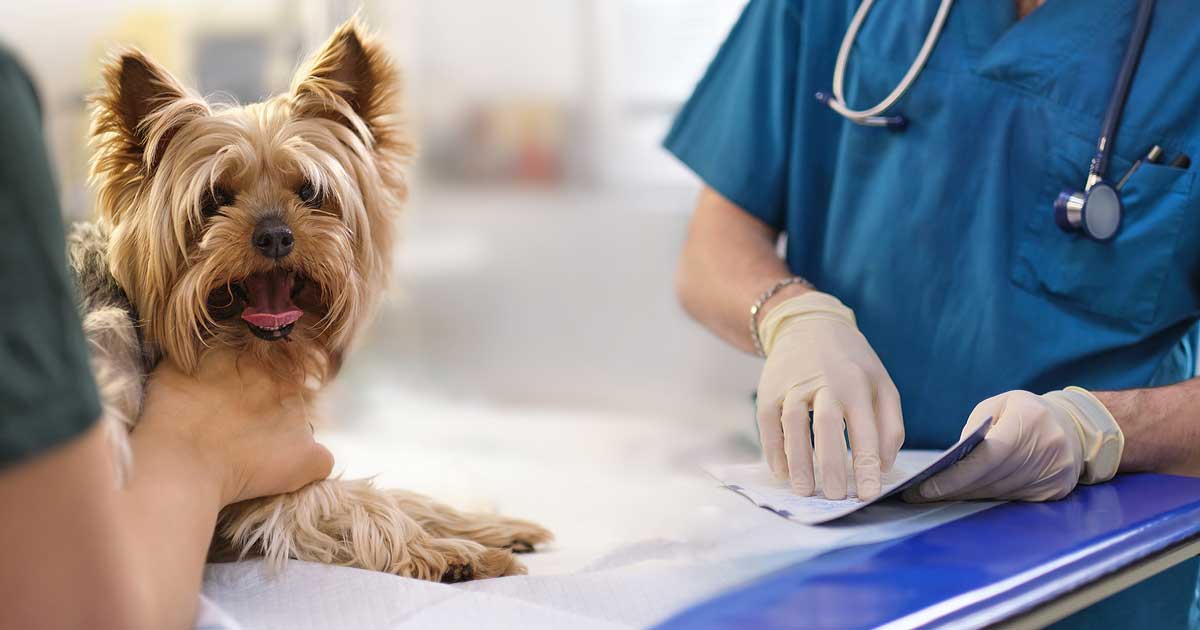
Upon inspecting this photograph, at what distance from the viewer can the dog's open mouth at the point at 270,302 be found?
70 centimetres

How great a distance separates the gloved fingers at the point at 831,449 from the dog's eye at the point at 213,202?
0.50m

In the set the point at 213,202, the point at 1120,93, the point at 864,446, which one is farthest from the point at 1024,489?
the point at 213,202

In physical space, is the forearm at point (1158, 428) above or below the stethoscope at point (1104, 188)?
below

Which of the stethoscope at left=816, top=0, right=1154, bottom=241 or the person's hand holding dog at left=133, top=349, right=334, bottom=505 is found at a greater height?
the stethoscope at left=816, top=0, right=1154, bottom=241

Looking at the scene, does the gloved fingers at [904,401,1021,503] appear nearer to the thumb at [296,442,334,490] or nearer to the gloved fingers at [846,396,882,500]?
the gloved fingers at [846,396,882,500]

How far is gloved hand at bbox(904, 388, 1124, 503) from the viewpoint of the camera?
79cm

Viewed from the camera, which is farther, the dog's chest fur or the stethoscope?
the stethoscope

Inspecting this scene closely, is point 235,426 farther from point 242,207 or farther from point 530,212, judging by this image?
point 530,212

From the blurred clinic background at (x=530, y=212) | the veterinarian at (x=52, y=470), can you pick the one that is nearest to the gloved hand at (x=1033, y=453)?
the veterinarian at (x=52, y=470)

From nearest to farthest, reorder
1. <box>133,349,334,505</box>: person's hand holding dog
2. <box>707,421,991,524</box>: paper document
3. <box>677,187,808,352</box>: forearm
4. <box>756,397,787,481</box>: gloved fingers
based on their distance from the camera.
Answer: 1. <box>133,349,334,505</box>: person's hand holding dog
2. <box>707,421,991,524</box>: paper document
3. <box>756,397,787,481</box>: gloved fingers
4. <box>677,187,808,352</box>: forearm

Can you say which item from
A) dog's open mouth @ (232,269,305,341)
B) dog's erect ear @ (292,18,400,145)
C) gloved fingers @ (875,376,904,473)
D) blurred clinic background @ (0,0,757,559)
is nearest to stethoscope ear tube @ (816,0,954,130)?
gloved fingers @ (875,376,904,473)

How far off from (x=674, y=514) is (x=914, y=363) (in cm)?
34

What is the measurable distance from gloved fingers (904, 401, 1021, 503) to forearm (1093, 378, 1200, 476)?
0.15 m

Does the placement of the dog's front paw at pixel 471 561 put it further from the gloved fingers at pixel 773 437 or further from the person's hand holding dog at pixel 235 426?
the gloved fingers at pixel 773 437
